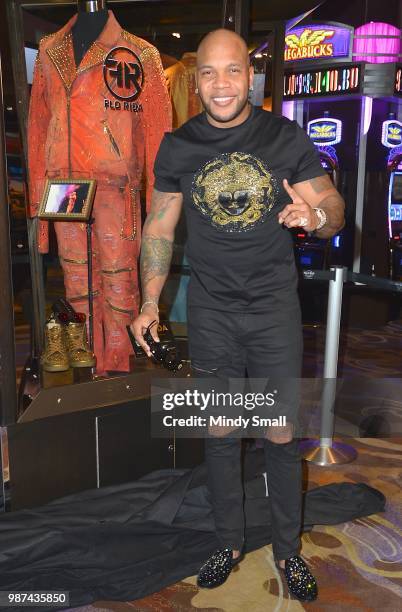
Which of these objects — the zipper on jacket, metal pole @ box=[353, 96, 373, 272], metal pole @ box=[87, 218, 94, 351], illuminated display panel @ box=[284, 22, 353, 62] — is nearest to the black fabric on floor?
metal pole @ box=[87, 218, 94, 351]

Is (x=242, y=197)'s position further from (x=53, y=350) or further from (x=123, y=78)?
(x=53, y=350)

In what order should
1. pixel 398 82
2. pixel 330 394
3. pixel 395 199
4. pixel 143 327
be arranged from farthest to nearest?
pixel 398 82
pixel 395 199
pixel 330 394
pixel 143 327

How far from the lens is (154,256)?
2127mm

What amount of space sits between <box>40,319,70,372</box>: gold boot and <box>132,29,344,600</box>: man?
781 millimetres

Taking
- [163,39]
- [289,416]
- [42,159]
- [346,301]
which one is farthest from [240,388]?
[346,301]

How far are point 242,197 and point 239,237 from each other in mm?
123

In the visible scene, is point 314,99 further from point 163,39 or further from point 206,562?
point 206,562

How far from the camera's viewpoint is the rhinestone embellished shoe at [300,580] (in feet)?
6.66

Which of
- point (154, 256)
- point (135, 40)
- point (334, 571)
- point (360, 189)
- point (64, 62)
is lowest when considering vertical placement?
point (334, 571)

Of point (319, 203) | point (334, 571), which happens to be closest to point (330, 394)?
point (334, 571)

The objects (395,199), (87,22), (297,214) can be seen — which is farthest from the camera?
(395,199)

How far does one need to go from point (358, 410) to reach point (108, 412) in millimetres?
1826

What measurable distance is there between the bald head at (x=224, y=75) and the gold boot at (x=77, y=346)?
1.27 metres

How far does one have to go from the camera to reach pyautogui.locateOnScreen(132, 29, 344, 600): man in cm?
188
